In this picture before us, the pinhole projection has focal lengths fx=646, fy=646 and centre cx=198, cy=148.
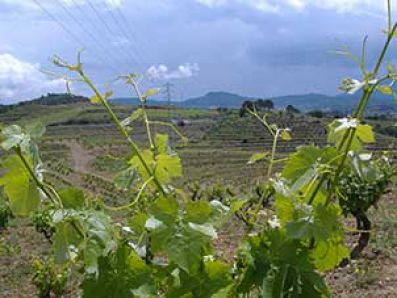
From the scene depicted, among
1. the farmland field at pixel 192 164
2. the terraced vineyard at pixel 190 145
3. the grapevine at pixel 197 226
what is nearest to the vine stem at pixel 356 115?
the grapevine at pixel 197 226

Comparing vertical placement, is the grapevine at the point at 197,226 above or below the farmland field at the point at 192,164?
above

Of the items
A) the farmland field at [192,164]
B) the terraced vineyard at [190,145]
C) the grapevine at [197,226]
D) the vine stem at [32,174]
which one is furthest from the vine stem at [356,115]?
the terraced vineyard at [190,145]

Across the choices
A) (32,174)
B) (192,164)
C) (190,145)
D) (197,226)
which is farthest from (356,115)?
(192,164)

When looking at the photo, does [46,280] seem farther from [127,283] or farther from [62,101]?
[62,101]

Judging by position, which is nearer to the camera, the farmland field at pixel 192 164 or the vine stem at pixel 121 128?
the vine stem at pixel 121 128

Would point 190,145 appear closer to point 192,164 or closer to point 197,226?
point 192,164

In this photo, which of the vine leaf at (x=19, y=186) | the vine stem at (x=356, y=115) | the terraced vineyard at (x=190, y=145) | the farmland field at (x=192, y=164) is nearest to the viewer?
the vine stem at (x=356, y=115)

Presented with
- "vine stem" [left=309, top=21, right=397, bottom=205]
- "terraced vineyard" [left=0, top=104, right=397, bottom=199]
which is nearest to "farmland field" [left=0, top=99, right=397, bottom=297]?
"terraced vineyard" [left=0, top=104, right=397, bottom=199]

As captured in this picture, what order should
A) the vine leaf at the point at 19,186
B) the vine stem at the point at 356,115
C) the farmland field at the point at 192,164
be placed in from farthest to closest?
1. the farmland field at the point at 192,164
2. the vine leaf at the point at 19,186
3. the vine stem at the point at 356,115

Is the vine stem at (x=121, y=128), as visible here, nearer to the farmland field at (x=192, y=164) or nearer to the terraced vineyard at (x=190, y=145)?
the farmland field at (x=192, y=164)

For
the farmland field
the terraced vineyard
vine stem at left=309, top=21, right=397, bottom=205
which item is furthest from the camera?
the terraced vineyard

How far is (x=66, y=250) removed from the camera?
1166 millimetres

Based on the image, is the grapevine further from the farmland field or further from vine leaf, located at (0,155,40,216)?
the farmland field

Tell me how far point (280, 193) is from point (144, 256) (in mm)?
286
